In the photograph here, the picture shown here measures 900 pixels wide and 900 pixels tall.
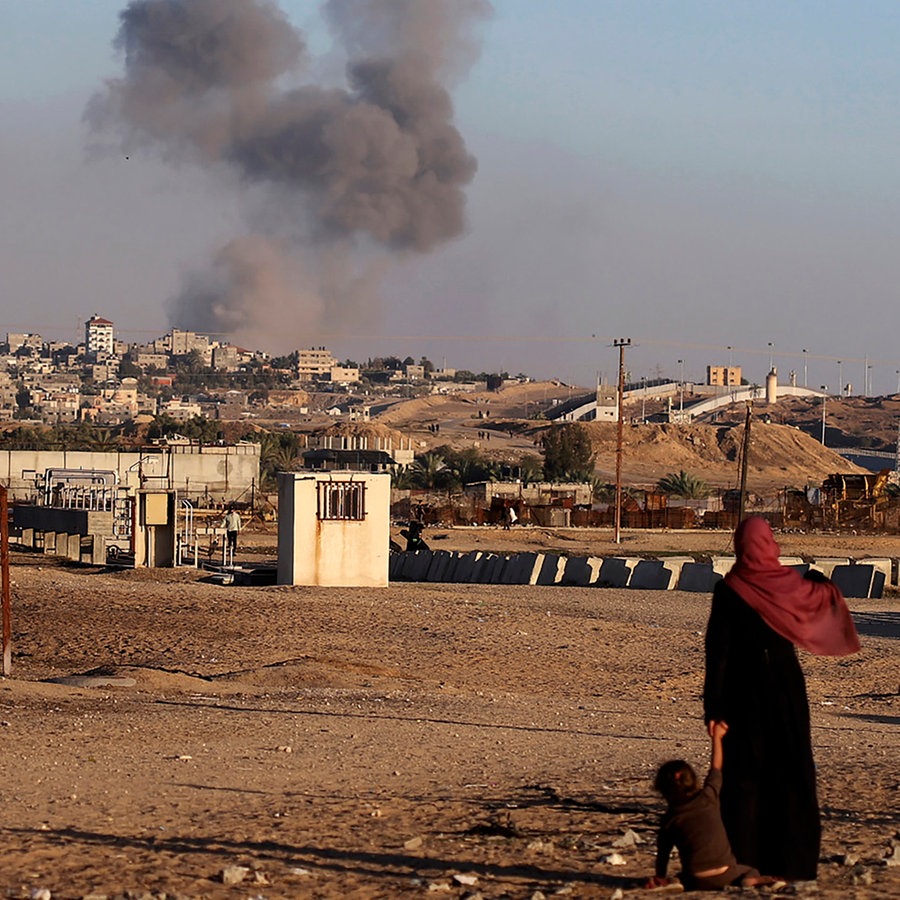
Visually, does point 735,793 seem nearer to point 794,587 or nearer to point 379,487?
point 794,587

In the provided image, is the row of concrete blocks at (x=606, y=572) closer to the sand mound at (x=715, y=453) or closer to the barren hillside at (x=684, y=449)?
the barren hillside at (x=684, y=449)

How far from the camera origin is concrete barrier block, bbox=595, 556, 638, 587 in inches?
1286

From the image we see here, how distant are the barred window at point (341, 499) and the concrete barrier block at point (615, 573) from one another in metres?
7.01

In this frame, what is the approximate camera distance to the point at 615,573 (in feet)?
108

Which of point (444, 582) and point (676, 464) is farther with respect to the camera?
point (676, 464)

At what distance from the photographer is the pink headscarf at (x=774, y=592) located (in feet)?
21.9

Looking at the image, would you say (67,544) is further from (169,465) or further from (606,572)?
(169,465)

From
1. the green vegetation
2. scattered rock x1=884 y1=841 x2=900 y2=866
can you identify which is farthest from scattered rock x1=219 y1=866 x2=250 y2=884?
the green vegetation

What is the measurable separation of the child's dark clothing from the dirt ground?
25 cm

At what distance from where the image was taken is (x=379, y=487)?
91.6ft

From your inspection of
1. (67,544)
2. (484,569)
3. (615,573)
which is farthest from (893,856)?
(67,544)

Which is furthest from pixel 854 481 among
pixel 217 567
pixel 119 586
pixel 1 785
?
pixel 1 785

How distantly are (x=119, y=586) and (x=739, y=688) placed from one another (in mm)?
20739

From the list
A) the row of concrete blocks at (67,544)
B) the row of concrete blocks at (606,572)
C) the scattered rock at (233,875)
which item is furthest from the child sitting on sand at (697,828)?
the row of concrete blocks at (67,544)
